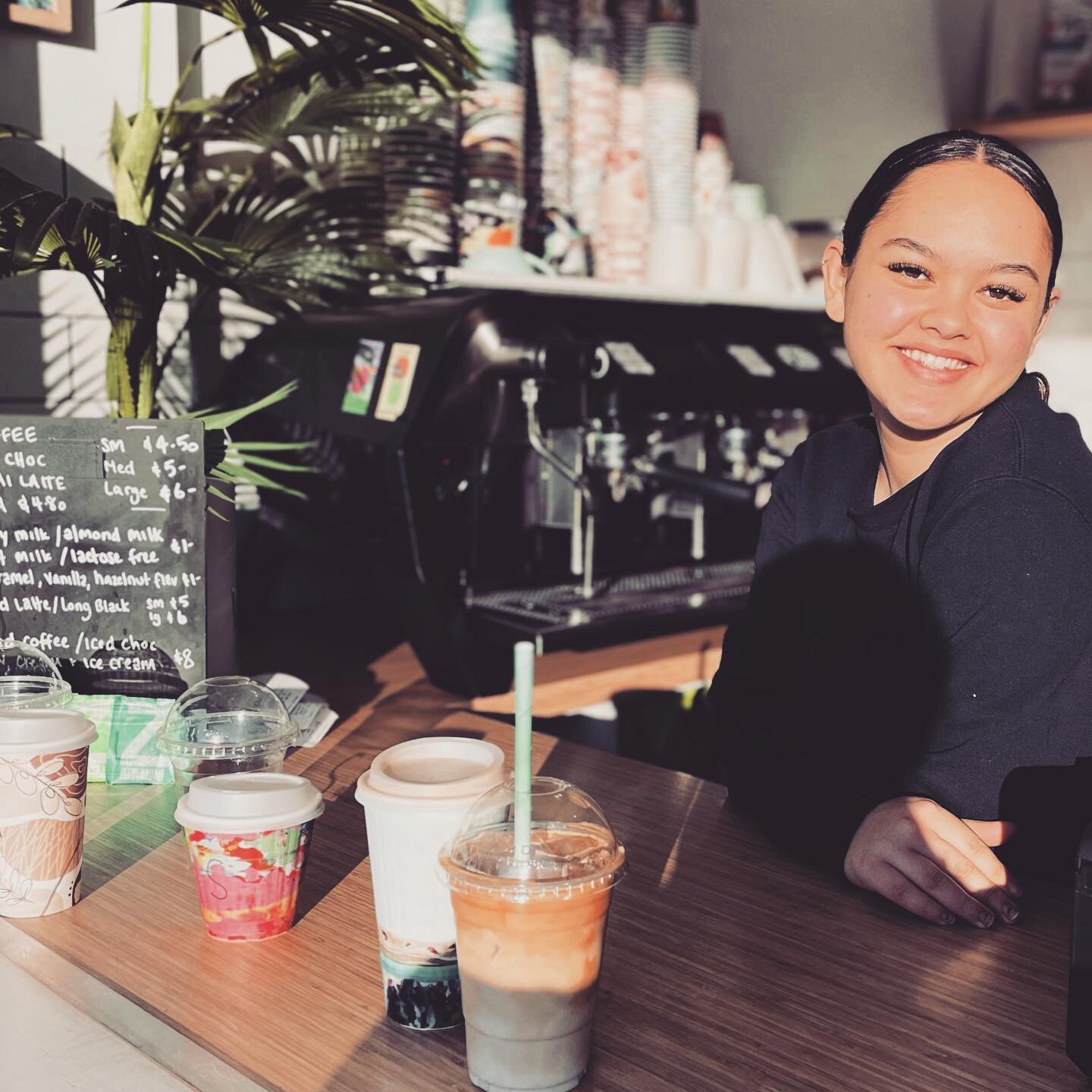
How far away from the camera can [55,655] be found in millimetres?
1294

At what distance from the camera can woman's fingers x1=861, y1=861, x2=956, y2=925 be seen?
2.94 feet

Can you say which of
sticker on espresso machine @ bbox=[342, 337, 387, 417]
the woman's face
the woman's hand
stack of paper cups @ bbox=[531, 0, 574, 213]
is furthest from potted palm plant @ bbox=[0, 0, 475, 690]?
the woman's hand

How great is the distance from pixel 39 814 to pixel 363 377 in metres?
1.00

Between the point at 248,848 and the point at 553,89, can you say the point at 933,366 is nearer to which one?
the point at 248,848

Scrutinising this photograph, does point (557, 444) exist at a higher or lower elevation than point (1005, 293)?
lower

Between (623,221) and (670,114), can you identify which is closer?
(623,221)

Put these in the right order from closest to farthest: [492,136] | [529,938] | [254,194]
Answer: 1. [529,938]
2. [254,194]
3. [492,136]

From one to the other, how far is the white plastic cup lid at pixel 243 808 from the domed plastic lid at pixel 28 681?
272mm

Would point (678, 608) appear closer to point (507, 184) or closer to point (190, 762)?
point (507, 184)

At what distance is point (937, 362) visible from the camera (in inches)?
41.7

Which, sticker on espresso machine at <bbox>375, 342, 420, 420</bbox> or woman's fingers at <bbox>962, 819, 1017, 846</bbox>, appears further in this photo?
sticker on espresso machine at <bbox>375, 342, 420, 420</bbox>

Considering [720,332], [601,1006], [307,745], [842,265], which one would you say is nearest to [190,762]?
[307,745]

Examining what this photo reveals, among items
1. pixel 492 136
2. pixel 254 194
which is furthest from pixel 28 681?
pixel 492 136

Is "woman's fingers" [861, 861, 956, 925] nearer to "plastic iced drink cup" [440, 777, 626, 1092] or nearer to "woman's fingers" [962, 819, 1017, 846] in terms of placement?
"woman's fingers" [962, 819, 1017, 846]
